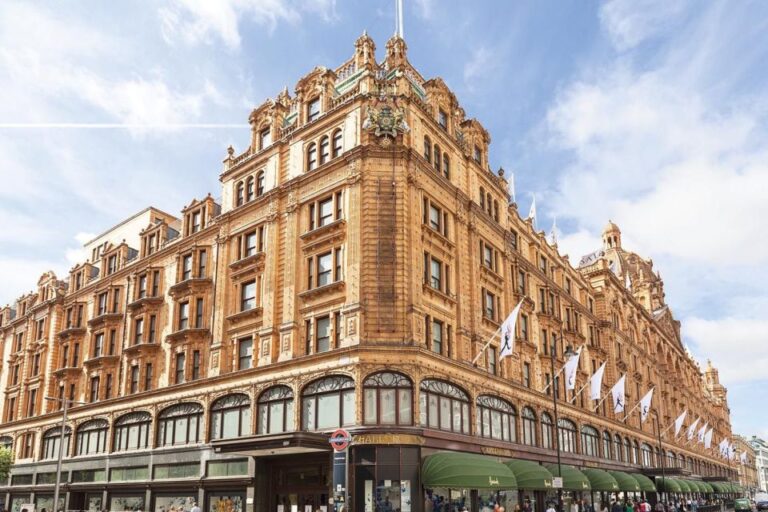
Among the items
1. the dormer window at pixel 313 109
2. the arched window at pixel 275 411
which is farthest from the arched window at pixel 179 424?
the dormer window at pixel 313 109

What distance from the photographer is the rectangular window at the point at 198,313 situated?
47188 mm

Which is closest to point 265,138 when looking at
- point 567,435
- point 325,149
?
point 325,149

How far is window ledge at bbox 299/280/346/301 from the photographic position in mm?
37562

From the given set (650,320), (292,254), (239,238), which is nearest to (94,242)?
(239,238)

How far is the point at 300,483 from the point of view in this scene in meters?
37.3

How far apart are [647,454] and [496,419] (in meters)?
40.3

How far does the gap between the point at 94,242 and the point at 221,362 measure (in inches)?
1209

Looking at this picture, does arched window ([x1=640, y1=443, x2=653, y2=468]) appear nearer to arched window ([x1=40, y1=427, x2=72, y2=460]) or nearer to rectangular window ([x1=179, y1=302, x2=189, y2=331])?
rectangular window ([x1=179, y1=302, x2=189, y2=331])

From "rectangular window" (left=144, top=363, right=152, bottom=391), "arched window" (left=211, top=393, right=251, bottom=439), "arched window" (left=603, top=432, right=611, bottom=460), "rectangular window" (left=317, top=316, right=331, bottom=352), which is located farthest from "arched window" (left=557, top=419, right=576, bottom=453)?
"rectangular window" (left=144, top=363, right=152, bottom=391)

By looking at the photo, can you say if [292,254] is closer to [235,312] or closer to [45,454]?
[235,312]

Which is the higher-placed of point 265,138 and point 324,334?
point 265,138

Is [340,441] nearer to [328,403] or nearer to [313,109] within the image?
[328,403]

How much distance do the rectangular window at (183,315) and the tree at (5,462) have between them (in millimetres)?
21675

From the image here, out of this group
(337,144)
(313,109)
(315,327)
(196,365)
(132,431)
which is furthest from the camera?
(132,431)
